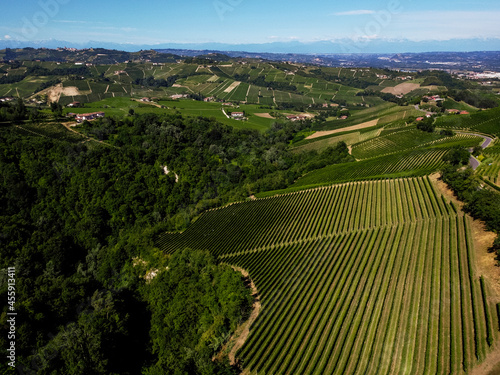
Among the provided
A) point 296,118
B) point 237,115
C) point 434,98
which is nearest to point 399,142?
point 296,118

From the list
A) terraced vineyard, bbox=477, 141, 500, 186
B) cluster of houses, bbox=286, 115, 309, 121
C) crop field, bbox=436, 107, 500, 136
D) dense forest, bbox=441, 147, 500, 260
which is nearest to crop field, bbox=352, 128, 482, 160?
crop field, bbox=436, 107, 500, 136

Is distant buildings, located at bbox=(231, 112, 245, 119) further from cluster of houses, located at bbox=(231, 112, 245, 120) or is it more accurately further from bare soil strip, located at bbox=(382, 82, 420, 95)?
bare soil strip, located at bbox=(382, 82, 420, 95)

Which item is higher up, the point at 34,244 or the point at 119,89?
the point at 119,89

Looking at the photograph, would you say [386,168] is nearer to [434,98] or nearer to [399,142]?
[399,142]

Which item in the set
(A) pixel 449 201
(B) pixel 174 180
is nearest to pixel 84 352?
(A) pixel 449 201

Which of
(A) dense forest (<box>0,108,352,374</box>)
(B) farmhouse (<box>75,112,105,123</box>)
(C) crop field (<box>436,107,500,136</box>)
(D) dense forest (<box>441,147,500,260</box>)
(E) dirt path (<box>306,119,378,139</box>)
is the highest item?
(C) crop field (<box>436,107,500,136</box>)

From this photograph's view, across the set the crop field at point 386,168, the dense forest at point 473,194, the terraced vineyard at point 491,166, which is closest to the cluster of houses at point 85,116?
the crop field at point 386,168

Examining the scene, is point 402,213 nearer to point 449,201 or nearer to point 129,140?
point 449,201
